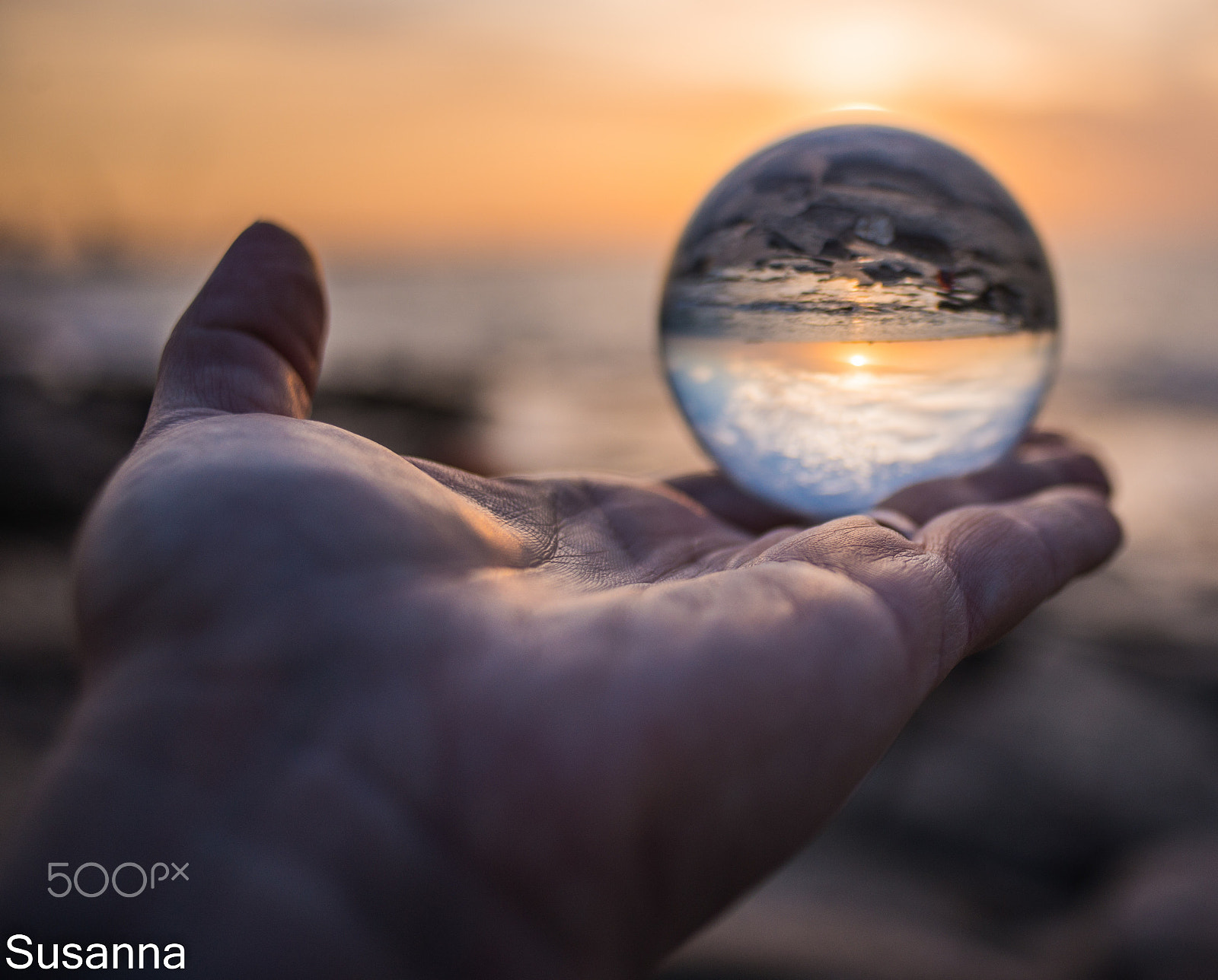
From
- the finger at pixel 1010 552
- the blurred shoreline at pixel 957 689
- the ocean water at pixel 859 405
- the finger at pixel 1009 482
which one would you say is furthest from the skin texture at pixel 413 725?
the blurred shoreline at pixel 957 689

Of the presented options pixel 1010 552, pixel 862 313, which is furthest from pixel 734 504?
pixel 1010 552

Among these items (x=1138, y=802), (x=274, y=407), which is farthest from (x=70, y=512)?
(x=1138, y=802)

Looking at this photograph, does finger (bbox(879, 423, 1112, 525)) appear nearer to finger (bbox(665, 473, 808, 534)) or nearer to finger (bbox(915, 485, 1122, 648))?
finger (bbox(915, 485, 1122, 648))

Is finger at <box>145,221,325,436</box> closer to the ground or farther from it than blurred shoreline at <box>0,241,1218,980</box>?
farther from it

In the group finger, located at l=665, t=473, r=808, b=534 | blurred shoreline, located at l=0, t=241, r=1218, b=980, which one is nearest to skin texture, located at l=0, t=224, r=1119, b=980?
finger, located at l=665, t=473, r=808, b=534

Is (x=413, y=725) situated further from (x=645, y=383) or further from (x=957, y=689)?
(x=645, y=383)
